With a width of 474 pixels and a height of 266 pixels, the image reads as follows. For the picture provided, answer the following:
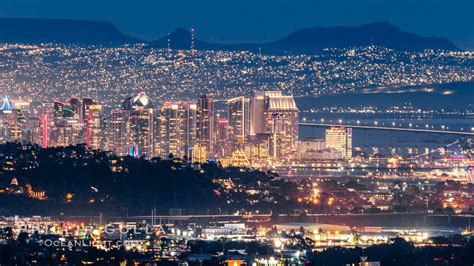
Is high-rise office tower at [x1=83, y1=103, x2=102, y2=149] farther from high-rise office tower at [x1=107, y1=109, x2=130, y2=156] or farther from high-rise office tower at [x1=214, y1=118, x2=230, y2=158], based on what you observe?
high-rise office tower at [x1=214, y1=118, x2=230, y2=158]

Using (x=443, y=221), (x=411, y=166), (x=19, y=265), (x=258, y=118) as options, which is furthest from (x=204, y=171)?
(x=19, y=265)

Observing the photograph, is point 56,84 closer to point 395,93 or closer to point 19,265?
point 395,93

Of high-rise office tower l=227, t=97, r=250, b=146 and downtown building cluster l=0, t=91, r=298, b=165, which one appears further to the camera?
high-rise office tower l=227, t=97, r=250, b=146

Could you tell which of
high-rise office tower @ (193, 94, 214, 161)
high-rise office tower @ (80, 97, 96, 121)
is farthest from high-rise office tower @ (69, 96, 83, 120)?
high-rise office tower @ (193, 94, 214, 161)

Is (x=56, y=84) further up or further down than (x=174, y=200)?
further up

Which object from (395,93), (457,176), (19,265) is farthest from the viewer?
(395,93)

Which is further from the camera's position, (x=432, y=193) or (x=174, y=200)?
(x=432, y=193)

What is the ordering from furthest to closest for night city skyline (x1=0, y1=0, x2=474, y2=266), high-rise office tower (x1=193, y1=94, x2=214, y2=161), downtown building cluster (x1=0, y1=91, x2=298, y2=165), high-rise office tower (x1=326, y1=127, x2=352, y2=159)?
high-rise office tower (x1=326, y1=127, x2=352, y2=159) → high-rise office tower (x1=193, y1=94, x2=214, y2=161) → downtown building cluster (x1=0, y1=91, x2=298, y2=165) → night city skyline (x1=0, y1=0, x2=474, y2=266)

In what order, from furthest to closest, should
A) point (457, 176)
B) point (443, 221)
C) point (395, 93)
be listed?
point (395, 93)
point (457, 176)
point (443, 221)
